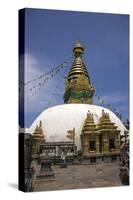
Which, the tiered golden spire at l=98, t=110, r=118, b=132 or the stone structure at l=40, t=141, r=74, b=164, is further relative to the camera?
the tiered golden spire at l=98, t=110, r=118, b=132

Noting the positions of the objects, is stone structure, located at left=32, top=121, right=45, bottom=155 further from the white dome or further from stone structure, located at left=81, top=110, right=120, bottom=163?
stone structure, located at left=81, top=110, right=120, bottom=163

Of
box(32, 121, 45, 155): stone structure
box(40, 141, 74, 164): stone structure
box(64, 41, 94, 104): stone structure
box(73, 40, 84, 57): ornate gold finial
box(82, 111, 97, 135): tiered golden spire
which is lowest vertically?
box(40, 141, 74, 164): stone structure

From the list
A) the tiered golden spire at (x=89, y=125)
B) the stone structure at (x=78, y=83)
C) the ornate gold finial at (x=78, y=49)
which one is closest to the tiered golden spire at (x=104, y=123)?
the tiered golden spire at (x=89, y=125)

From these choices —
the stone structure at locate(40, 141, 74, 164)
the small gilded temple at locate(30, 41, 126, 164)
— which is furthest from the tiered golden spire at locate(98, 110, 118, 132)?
the stone structure at locate(40, 141, 74, 164)

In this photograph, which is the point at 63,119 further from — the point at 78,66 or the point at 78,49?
the point at 78,49

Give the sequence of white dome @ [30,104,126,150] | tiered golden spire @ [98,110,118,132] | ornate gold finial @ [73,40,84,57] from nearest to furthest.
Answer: white dome @ [30,104,126,150] → ornate gold finial @ [73,40,84,57] → tiered golden spire @ [98,110,118,132]

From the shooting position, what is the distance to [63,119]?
31.8ft

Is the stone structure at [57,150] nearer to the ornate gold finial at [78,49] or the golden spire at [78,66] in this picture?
the golden spire at [78,66]

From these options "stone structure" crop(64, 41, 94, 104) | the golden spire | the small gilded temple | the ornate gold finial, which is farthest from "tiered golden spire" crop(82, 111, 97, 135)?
the ornate gold finial

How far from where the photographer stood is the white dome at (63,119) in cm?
952

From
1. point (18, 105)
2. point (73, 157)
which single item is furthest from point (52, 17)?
point (73, 157)

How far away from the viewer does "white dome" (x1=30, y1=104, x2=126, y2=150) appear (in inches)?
375

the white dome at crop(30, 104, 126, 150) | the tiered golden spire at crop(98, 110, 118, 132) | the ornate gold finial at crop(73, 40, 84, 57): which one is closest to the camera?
the white dome at crop(30, 104, 126, 150)

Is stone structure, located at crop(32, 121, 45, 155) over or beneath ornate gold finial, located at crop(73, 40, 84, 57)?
beneath
